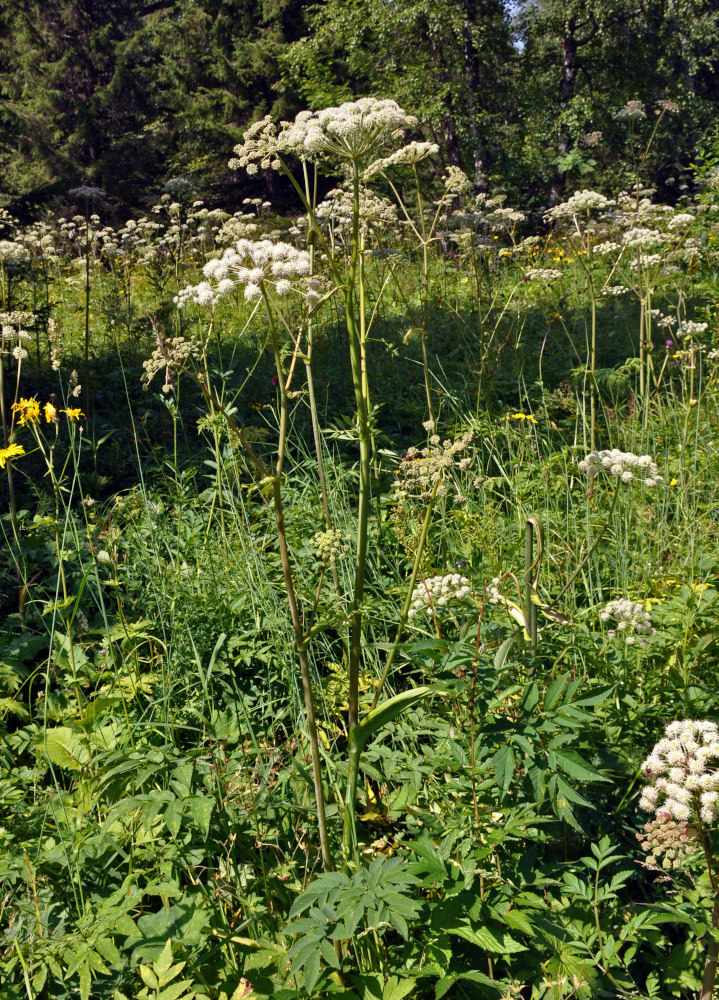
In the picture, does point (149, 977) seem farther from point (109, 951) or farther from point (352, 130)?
point (352, 130)

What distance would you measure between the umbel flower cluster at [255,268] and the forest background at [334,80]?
510 inches

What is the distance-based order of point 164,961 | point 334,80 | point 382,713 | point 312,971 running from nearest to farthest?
point 312,971, point 382,713, point 164,961, point 334,80

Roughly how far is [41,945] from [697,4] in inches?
802

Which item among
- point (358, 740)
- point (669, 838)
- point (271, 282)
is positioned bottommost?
point (669, 838)

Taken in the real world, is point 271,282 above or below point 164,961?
above

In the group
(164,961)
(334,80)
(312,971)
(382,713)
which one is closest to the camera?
(312,971)

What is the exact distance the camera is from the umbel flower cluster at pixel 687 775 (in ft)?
3.80

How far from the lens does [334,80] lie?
20141 millimetres

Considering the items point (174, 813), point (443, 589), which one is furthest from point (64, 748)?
point (443, 589)

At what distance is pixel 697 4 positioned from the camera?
15.8 metres

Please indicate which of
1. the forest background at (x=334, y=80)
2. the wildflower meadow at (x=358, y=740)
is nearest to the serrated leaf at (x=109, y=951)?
the wildflower meadow at (x=358, y=740)

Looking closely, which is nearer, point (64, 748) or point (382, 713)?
point (382, 713)

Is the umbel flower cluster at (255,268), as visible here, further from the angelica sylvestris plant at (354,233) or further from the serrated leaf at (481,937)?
the serrated leaf at (481,937)

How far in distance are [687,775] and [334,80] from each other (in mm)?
22668
